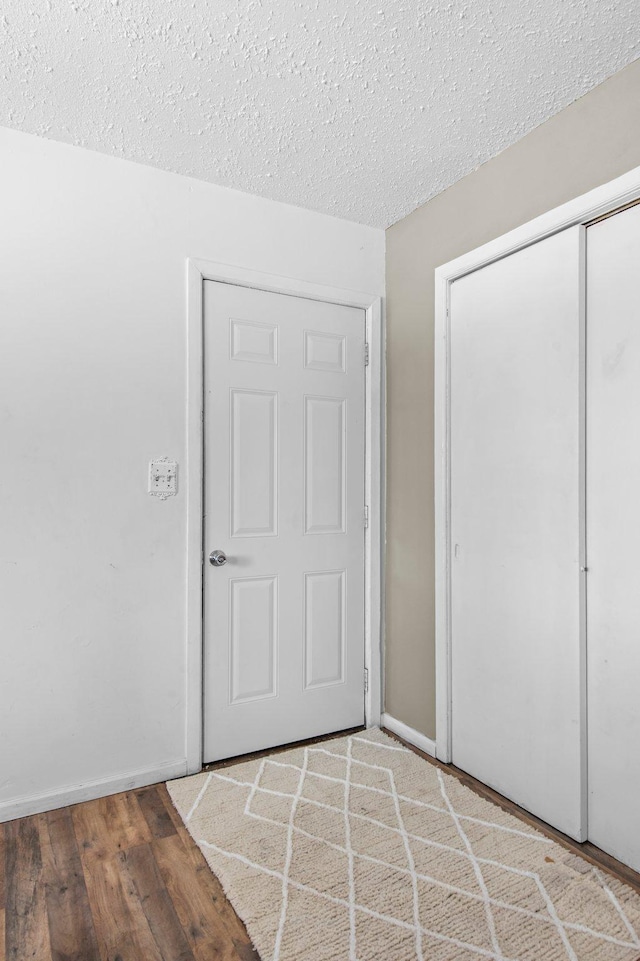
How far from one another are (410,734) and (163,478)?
1586 mm

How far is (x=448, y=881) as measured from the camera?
1713 millimetres

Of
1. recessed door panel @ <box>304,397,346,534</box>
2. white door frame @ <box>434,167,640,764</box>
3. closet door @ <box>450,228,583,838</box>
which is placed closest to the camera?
closet door @ <box>450,228,583,838</box>

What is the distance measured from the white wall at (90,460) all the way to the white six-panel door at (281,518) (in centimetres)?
16

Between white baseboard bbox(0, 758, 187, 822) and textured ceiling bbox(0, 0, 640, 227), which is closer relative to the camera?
textured ceiling bbox(0, 0, 640, 227)

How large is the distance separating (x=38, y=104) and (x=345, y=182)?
3.81 feet

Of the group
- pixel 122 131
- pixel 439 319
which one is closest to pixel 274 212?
pixel 122 131

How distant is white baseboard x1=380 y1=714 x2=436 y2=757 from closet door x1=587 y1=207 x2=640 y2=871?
0.75m

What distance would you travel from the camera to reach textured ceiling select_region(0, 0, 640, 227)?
1.56 meters

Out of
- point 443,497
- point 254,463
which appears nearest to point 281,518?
point 254,463

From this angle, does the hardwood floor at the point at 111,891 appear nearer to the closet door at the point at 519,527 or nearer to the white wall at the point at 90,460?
the white wall at the point at 90,460

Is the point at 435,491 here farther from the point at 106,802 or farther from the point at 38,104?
the point at 38,104

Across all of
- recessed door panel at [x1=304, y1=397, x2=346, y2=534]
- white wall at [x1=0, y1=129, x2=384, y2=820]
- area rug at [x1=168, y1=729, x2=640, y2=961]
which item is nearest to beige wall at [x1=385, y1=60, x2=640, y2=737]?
recessed door panel at [x1=304, y1=397, x2=346, y2=534]

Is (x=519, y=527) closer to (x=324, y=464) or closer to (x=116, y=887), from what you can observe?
(x=324, y=464)

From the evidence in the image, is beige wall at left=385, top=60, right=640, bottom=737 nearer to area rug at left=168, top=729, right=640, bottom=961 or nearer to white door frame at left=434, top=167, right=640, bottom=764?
white door frame at left=434, top=167, right=640, bottom=764
